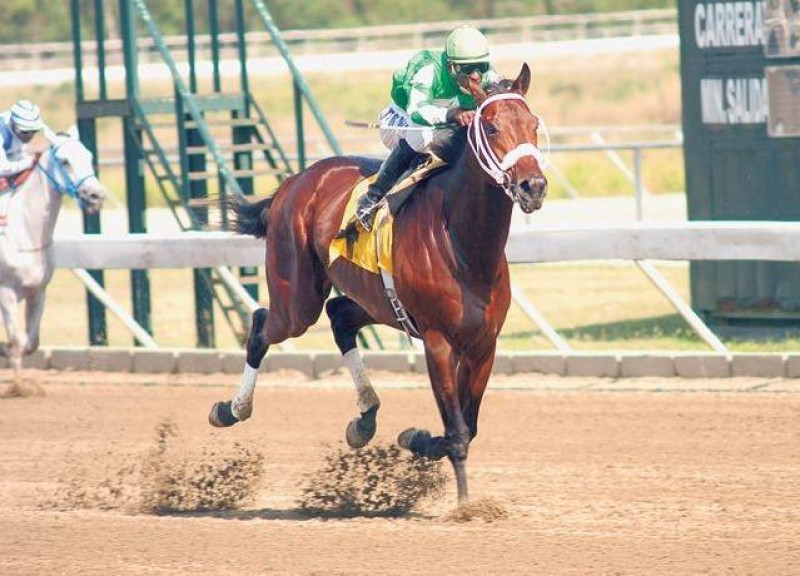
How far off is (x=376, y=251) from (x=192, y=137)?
5.76 m

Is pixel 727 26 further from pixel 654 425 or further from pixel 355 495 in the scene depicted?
pixel 355 495

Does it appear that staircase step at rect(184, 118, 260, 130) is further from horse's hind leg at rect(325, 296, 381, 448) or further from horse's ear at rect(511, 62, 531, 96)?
horse's ear at rect(511, 62, 531, 96)

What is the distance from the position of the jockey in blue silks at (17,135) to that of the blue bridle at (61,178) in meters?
0.16

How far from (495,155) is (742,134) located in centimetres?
592

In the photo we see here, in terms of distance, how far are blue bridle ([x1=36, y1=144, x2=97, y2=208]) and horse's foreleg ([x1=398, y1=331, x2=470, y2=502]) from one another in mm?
4618

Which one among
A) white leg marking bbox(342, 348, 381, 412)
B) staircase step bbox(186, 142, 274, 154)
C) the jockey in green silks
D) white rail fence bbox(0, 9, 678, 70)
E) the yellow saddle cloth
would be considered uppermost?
white rail fence bbox(0, 9, 678, 70)

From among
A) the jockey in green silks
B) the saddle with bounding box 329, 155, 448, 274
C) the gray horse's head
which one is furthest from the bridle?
the gray horse's head

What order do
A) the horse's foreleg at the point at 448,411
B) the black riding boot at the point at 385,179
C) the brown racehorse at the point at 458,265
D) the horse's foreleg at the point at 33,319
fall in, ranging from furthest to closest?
the horse's foreleg at the point at 33,319
the black riding boot at the point at 385,179
the horse's foreleg at the point at 448,411
the brown racehorse at the point at 458,265

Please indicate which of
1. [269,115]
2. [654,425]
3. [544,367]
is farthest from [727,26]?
[269,115]

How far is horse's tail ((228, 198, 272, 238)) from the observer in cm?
909

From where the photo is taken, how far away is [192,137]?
13250 mm

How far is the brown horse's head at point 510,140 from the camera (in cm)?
668

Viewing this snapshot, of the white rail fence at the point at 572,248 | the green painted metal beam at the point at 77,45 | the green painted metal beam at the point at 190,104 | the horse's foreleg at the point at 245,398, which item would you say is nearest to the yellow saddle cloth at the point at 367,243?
the horse's foreleg at the point at 245,398

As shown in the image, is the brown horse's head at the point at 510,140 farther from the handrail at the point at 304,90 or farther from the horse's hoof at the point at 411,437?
the handrail at the point at 304,90
